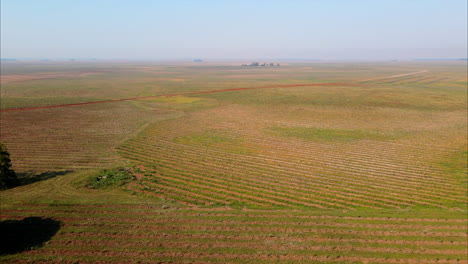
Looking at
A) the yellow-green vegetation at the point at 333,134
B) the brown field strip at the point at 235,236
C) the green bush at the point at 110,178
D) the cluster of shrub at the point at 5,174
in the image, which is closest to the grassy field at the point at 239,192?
the brown field strip at the point at 235,236

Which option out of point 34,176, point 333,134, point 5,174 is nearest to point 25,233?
point 5,174

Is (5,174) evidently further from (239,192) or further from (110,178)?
(239,192)

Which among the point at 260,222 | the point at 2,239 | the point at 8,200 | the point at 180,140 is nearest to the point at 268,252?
the point at 260,222

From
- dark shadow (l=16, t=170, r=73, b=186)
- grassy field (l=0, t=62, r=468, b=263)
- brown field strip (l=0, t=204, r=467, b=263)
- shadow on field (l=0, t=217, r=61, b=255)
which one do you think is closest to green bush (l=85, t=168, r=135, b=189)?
grassy field (l=0, t=62, r=468, b=263)

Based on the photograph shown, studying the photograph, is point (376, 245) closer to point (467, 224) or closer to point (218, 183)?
point (467, 224)

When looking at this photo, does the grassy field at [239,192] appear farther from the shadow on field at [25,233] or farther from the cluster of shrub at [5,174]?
the cluster of shrub at [5,174]

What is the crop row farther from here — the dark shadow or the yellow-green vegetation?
the yellow-green vegetation

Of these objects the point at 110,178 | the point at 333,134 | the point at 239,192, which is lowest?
the point at 239,192

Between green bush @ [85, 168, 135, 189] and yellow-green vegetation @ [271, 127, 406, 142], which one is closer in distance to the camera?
green bush @ [85, 168, 135, 189]
